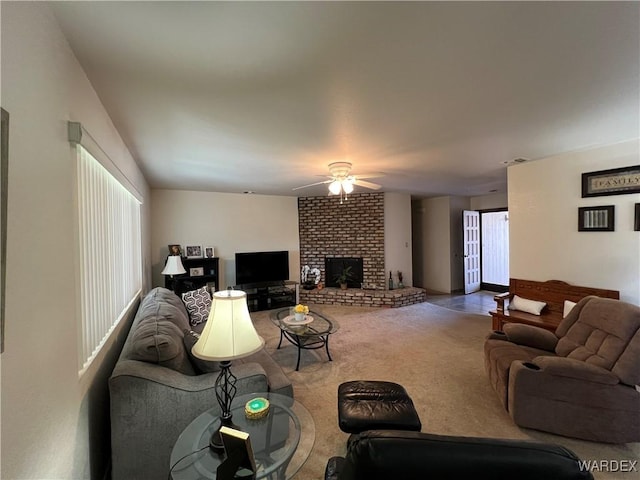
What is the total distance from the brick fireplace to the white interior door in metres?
1.61

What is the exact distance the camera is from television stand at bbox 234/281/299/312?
18.7ft

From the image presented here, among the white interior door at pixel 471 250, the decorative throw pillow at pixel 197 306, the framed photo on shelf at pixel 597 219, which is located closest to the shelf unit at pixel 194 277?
the decorative throw pillow at pixel 197 306

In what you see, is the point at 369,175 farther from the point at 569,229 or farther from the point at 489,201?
the point at 489,201

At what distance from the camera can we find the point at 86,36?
1.28 metres

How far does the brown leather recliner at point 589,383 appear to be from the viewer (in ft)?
6.42

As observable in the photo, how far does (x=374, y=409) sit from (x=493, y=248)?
691 centimetres

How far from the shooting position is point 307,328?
132 inches

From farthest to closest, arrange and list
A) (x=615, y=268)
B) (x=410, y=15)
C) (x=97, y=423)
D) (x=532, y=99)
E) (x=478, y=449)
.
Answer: (x=615, y=268), (x=532, y=99), (x=97, y=423), (x=410, y=15), (x=478, y=449)

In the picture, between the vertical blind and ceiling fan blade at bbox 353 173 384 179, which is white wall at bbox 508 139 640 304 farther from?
the vertical blind

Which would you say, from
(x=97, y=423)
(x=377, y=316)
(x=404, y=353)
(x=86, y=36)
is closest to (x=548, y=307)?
(x=404, y=353)

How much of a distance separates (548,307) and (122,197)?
4.96 metres

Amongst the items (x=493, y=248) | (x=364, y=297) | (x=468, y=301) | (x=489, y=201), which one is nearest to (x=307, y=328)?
→ (x=364, y=297)

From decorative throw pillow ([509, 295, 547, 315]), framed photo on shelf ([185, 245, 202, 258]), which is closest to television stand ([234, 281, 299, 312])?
framed photo on shelf ([185, 245, 202, 258])

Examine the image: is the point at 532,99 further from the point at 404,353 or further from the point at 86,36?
the point at 404,353
